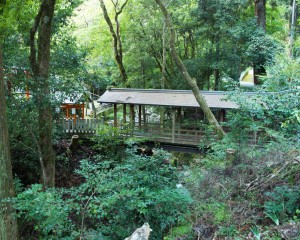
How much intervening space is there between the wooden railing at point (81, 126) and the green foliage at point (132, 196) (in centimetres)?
885

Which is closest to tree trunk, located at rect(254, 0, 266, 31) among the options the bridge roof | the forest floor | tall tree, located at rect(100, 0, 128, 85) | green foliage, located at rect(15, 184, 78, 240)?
the bridge roof

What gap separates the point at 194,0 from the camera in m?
15.0

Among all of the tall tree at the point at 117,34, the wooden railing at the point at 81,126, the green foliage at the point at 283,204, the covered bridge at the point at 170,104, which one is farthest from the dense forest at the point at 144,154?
the tall tree at the point at 117,34

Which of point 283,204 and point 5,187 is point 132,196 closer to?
point 283,204

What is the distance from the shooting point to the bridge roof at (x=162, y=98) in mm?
11922

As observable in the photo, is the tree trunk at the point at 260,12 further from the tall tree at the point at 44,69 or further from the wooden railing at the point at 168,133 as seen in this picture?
the tall tree at the point at 44,69

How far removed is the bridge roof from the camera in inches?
469

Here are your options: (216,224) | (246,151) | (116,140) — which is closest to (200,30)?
(116,140)

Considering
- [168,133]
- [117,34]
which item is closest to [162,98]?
[168,133]

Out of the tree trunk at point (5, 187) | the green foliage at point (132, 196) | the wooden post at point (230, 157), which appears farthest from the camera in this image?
the wooden post at point (230, 157)

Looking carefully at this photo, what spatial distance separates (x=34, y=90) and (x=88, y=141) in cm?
655

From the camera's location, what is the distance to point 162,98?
42.7ft

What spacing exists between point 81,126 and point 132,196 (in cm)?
959

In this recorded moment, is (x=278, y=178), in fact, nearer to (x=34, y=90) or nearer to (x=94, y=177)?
(x=94, y=177)
